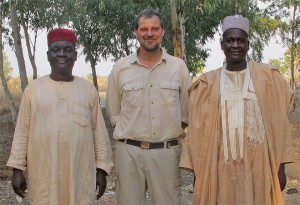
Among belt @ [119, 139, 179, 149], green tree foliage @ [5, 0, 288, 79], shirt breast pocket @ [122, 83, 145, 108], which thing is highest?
green tree foliage @ [5, 0, 288, 79]

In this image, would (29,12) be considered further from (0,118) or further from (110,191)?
(110,191)

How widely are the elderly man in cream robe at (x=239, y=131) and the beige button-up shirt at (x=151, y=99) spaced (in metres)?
0.21

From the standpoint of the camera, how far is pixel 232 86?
3453 mm

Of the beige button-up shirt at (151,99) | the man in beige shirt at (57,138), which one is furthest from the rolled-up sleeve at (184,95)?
the man in beige shirt at (57,138)

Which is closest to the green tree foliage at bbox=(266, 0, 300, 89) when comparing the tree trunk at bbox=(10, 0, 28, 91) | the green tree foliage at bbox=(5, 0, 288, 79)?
the green tree foliage at bbox=(5, 0, 288, 79)

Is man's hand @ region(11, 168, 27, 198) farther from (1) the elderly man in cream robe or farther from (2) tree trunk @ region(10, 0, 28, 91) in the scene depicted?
(2) tree trunk @ region(10, 0, 28, 91)

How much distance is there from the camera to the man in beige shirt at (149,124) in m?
3.68

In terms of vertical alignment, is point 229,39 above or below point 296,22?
below

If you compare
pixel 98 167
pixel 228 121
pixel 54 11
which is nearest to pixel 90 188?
pixel 98 167

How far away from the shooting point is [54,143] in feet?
10.9

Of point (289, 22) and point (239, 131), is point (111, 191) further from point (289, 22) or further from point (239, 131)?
point (289, 22)

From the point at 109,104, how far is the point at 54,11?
8441mm

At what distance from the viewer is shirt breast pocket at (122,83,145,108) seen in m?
3.68

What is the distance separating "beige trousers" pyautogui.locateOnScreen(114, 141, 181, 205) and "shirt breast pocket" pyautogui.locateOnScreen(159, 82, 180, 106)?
33cm
